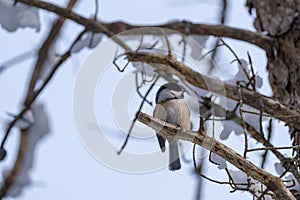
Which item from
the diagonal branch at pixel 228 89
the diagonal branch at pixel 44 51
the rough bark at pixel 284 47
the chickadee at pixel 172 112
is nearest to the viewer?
the chickadee at pixel 172 112

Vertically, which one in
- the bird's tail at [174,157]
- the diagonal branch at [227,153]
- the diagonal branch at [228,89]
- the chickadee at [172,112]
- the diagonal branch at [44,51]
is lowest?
the diagonal branch at [227,153]

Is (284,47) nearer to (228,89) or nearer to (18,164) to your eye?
(228,89)

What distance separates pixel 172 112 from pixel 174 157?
0.12 m

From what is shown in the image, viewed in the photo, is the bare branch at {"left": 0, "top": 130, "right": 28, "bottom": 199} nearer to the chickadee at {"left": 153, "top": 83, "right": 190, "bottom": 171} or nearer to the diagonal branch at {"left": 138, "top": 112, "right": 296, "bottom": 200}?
the chickadee at {"left": 153, "top": 83, "right": 190, "bottom": 171}

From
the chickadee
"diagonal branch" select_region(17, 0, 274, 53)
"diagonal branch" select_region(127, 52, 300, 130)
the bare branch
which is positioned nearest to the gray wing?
the chickadee

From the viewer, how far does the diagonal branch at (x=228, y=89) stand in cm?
151

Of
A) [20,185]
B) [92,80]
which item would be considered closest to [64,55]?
[92,80]

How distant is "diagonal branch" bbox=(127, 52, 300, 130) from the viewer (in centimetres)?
151

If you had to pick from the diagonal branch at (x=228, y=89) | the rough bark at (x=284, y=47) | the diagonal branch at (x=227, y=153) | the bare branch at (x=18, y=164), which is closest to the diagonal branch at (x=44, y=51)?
the bare branch at (x=18, y=164)

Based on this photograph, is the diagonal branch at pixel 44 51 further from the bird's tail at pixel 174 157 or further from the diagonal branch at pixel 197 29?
the bird's tail at pixel 174 157

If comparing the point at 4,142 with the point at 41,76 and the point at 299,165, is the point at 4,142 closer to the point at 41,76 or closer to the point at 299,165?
the point at 41,76

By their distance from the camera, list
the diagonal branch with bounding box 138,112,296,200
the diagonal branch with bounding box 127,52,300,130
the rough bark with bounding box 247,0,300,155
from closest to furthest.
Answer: the diagonal branch with bounding box 138,112,296,200 → the diagonal branch with bounding box 127,52,300,130 → the rough bark with bounding box 247,0,300,155

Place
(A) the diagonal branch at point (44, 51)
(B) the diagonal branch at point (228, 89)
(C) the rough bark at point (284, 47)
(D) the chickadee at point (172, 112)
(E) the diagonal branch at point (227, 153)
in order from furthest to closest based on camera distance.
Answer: (A) the diagonal branch at point (44, 51) → (C) the rough bark at point (284, 47) → (B) the diagonal branch at point (228, 89) → (D) the chickadee at point (172, 112) → (E) the diagonal branch at point (227, 153)

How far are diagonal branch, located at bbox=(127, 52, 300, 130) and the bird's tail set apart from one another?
0.25 metres
